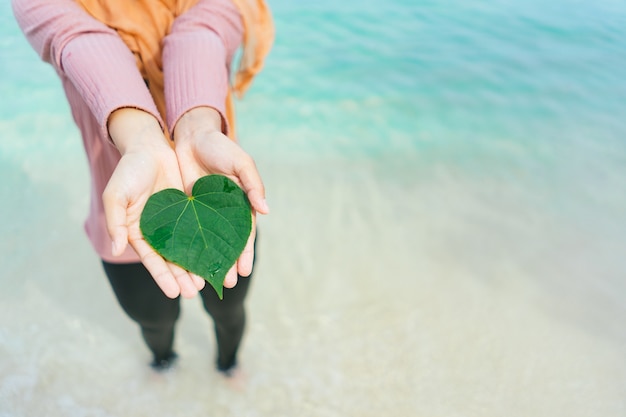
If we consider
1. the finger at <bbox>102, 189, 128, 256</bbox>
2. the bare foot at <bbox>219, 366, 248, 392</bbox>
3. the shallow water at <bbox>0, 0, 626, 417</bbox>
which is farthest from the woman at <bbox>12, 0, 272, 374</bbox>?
the shallow water at <bbox>0, 0, 626, 417</bbox>

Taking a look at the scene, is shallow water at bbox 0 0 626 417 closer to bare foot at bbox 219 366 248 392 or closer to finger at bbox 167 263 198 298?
bare foot at bbox 219 366 248 392

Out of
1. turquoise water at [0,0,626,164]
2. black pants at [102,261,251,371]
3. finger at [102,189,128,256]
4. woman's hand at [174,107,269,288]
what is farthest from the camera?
turquoise water at [0,0,626,164]

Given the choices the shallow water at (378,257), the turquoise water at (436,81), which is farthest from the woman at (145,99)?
the turquoise water at (436,81)

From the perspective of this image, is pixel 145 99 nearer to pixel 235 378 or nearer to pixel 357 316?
pixel 235 378

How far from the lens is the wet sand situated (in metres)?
1.88

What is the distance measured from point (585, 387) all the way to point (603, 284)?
63cm

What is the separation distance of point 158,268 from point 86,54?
1.63 ft

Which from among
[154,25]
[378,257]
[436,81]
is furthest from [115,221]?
[436,81]

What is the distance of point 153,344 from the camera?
5.68 ft

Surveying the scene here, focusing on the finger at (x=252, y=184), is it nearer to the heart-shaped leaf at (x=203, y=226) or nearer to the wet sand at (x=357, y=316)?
the heart-shaped leaf at (x=203, y=226)

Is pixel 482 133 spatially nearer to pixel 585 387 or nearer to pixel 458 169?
pixel 458 169

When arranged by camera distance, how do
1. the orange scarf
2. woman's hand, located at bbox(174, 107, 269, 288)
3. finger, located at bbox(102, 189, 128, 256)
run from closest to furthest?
1. finger, located at bbox(102, 189, 128, 256)
2. woman's hand, located at bbox(174, 107, 269, 288)
3. the orange scarf

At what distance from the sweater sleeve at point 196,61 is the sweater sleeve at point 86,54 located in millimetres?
76

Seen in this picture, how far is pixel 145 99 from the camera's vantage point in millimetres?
1107
